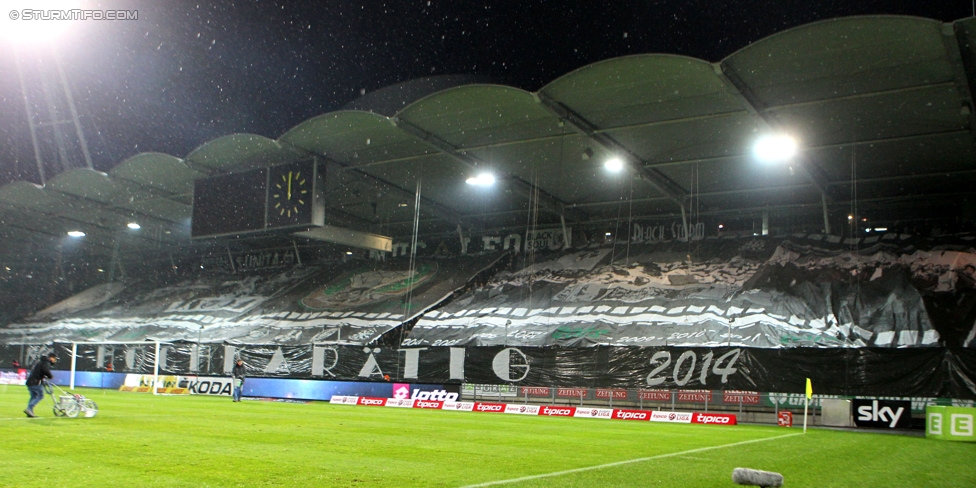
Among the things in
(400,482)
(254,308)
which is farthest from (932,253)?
(254,308)

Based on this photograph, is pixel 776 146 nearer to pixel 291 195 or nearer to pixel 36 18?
pixel 291 195

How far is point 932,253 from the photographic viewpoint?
2947 centimetres

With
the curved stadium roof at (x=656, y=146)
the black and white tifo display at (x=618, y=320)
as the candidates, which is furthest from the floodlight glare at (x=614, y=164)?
the black and white tifo display at (x=618, y=320)

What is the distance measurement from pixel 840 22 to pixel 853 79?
146 inches

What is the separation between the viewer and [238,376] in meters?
31.5

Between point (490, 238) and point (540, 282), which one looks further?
point (490, 238)

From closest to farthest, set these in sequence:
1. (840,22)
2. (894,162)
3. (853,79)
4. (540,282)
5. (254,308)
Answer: (840,22) → (853,79) → (894,162) → (540,282) → (254,308)

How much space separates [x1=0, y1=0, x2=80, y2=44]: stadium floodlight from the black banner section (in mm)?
24265

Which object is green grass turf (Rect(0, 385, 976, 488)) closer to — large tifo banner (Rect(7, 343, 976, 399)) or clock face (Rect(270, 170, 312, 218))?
large tifo banner (Rect(7, 343, 976, 399))

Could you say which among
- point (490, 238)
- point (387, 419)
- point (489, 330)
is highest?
point (490, 238)

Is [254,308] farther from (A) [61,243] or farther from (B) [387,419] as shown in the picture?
(B) [387,419]

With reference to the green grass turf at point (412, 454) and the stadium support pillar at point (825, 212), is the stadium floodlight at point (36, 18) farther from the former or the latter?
the stadium support pillar at point (825, 212)

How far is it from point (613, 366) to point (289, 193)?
15817 mm

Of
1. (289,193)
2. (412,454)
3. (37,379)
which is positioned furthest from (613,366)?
(37,379)
